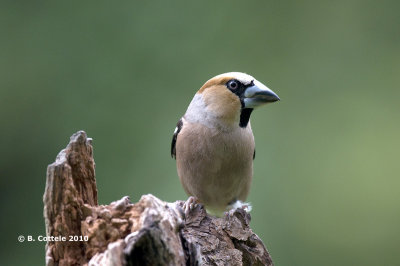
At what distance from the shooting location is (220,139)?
16.0 feet

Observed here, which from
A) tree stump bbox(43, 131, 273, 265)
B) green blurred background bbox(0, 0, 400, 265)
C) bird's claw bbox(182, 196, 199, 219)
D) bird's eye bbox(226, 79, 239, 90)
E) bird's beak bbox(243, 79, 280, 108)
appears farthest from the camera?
green blurred background bbox(0, 0, 400, 265)

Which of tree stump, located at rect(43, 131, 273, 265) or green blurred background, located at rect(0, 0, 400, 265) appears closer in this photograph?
tree stump, located at rect(43, 131, 273, 265)

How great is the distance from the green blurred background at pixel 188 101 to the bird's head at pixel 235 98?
5.27ft

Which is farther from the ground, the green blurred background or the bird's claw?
the green blurred background

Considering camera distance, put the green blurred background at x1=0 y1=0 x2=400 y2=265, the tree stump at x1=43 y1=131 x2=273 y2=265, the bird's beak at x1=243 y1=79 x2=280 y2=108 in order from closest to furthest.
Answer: the tree stump at x1=43 y1=131 x2=273 y2=265
the bird's beak at x1=243 y1=79 x2=280 y2=108
the green blurred background at x1=0 y1=0 x2=400 y2=265

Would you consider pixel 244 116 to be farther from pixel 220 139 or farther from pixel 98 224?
pixel 98 224

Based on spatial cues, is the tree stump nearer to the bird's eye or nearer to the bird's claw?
the bird's claw

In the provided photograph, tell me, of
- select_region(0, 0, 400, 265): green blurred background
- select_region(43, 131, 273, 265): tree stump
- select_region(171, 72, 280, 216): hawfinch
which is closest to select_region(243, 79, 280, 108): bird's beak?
select_region(171, 72, 280, 216): hawfinch

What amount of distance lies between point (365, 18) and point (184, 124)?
189 inches

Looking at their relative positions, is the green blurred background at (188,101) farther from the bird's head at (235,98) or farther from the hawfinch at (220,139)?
the bird's head at (235,98)

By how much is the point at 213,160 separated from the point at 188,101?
7.96 feet

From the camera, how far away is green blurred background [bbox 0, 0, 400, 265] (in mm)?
6922

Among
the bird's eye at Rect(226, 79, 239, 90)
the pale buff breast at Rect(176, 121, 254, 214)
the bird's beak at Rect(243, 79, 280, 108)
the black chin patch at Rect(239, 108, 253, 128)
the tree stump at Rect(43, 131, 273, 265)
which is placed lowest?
the tree stump at Rect(43, 131, 273, 265)

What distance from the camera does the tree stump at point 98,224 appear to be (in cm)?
267
